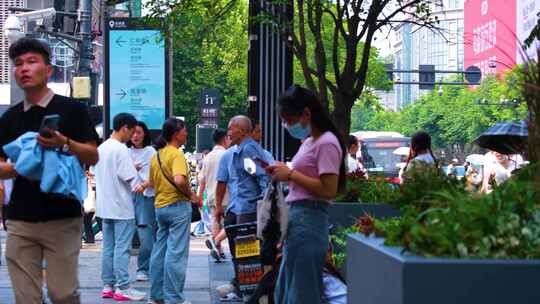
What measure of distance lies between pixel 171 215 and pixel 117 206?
3.49 ft

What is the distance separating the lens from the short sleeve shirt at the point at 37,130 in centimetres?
656

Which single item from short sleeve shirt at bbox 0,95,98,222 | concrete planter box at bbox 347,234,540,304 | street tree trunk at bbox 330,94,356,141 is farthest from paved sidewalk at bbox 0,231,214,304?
concrete planter box at bbox 347,234,540,304

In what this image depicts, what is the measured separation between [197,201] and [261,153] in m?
1.02

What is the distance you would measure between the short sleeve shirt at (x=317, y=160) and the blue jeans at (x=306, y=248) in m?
0.07

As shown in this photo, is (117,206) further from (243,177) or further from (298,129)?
(298,129)

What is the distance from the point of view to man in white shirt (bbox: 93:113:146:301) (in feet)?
39.5

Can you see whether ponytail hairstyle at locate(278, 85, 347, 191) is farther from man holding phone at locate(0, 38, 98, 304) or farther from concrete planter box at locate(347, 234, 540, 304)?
concrete planter box at locate(347, 234, 540, 304)

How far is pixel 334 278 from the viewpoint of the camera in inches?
348

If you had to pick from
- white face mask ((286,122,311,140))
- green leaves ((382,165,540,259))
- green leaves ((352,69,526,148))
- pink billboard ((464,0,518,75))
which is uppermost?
pink billboard ((464,0,518,75))

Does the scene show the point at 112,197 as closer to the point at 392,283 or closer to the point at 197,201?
the point at 197,201

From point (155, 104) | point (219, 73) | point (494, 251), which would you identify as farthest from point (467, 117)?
point (494, 251)

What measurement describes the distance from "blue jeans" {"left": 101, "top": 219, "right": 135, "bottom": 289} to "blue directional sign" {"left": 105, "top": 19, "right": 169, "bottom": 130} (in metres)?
8.38

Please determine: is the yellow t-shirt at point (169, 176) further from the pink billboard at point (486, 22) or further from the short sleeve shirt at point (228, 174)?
the pink billboard at point (486, 22)

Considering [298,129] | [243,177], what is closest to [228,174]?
[243,177]
